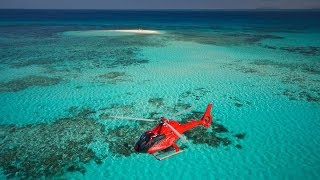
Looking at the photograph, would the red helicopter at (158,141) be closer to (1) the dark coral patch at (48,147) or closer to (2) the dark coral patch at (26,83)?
(1) the dark coral patch at (48,147)

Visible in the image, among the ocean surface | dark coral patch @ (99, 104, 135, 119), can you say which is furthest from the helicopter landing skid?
dark coral patch @ (99, 104, 135, 119)

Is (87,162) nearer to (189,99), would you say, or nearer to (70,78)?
(189,99)

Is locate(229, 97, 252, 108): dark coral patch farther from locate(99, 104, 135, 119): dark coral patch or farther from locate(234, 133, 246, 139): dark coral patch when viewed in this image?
locate(99, 104, 135, 119): dark coral patch

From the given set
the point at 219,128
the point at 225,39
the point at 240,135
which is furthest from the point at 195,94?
the point at 225,39

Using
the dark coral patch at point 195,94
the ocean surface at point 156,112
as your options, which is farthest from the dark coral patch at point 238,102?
the dark coral patch at point 195,94

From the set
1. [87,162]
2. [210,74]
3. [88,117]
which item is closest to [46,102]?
[88,117]

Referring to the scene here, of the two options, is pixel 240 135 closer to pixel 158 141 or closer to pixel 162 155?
pixel 162 155
